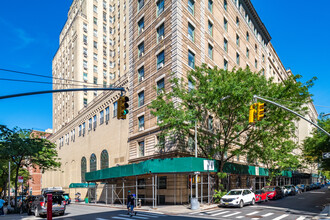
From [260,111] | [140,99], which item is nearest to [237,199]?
[260,111]

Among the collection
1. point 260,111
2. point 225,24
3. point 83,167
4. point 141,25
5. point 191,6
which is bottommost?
point 83,167

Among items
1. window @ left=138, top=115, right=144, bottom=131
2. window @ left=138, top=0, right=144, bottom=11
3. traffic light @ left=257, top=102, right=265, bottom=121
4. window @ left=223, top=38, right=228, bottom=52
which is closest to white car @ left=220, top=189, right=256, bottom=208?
traffic light @ left=257, top=102, right=265, bottom=121

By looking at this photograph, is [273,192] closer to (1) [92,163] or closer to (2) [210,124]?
(2) [210,124]

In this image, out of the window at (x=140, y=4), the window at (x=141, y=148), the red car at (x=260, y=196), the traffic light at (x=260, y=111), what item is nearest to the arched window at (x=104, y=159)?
the window at (x=141, y=148)

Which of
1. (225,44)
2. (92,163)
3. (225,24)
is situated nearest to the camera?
(225,44)

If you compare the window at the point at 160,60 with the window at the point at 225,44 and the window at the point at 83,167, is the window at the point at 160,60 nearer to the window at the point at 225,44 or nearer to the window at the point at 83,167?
the window at the point at 225,44

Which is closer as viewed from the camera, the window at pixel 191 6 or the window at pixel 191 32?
the window at pixel 191 32

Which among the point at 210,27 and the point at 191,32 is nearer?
the point at 191,32

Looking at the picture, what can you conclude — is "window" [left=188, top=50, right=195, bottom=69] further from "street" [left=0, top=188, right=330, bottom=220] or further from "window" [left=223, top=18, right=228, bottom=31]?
"street" [left=0, top=188, right=330, bottom=220]

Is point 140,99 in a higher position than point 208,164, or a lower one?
higher

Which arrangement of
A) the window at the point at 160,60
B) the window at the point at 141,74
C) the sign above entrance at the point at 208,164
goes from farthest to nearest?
the window at the point at 141,74, the window at the point at 160,60, the sign above entrance at the point at 208,164

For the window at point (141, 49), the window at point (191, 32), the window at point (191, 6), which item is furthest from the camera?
the window at point (141, 49)

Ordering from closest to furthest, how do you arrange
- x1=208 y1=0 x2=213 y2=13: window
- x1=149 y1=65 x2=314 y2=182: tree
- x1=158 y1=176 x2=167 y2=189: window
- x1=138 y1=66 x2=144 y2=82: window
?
x1=149 y1=65 x2=314 y2=182: tree, x1=158 y1=176 x2=167 y2=189: window, x1=138 y1=66 x2=144 y2=82: window, x1=208 y1=0 x2=213 y2=13: window

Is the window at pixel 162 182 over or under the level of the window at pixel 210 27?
under
